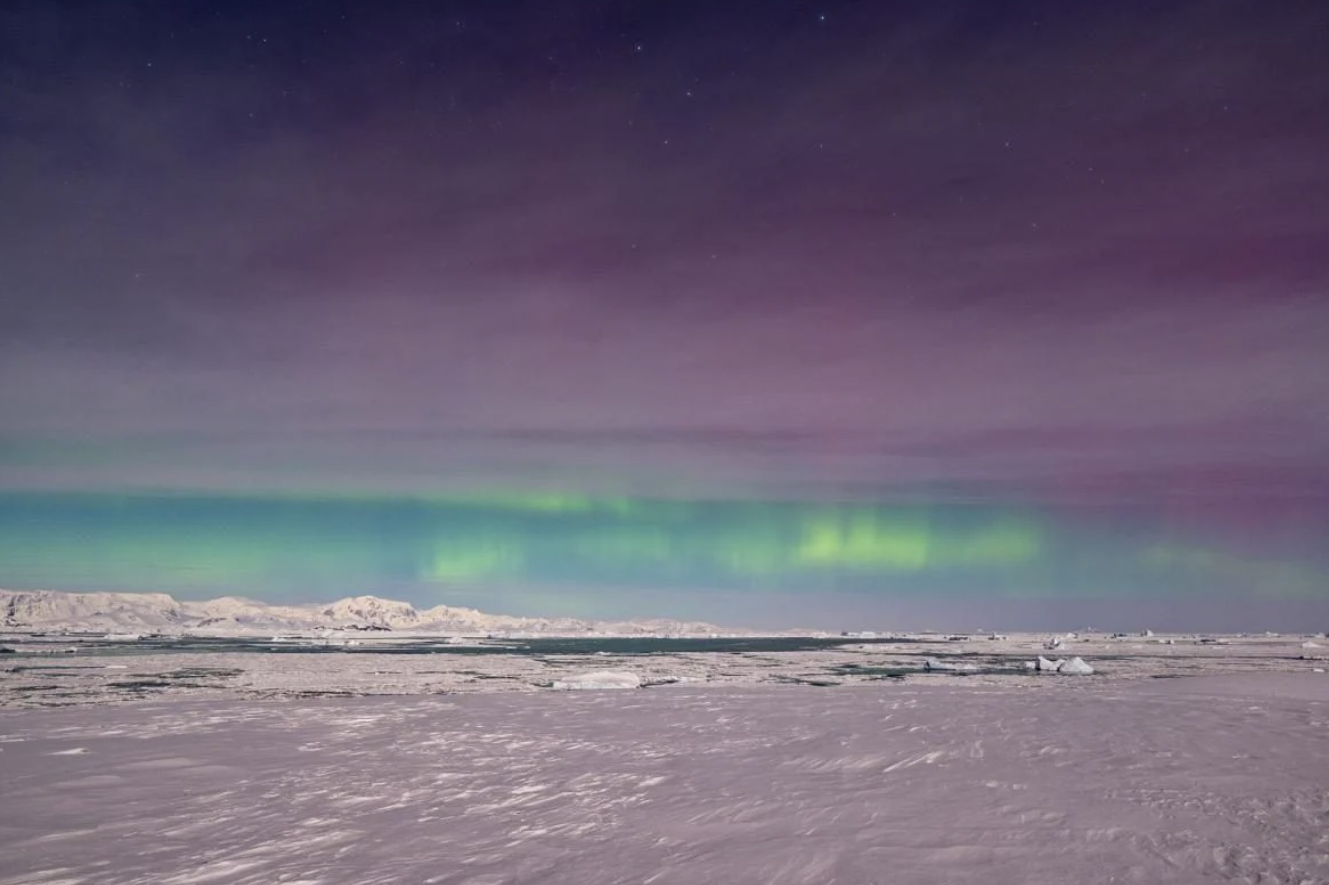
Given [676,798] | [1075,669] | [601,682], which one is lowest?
[601,682]

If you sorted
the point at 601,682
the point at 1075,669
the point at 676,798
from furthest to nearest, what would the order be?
the point at 1075,669 < the point at 601,682 < the point at 676,798

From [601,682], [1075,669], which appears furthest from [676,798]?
[1075,669]

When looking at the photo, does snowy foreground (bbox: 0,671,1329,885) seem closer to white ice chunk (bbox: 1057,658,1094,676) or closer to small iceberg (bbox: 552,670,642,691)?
small iceberg (bbox: 552,670,642,691)

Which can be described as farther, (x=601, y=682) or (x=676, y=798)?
→ (x=601, y=682)

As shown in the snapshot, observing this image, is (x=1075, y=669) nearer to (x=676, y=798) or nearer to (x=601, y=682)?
(x=601, y=682)

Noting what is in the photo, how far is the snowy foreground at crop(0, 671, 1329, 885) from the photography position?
7359 millimetres

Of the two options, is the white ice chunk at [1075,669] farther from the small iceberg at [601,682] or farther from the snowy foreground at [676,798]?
the small iceberg at [601,682]

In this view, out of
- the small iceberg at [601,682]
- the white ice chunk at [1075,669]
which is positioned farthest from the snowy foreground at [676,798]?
the white ice chunk at [1075,669]

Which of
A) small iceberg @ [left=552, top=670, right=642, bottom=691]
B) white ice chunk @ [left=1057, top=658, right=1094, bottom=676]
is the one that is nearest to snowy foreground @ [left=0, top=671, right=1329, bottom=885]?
small iceberg @ [left=552, top=670, right=642, bottom=691]

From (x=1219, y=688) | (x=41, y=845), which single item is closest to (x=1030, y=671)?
(x=1219, y=688)

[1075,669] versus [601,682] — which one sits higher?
[1075,669]

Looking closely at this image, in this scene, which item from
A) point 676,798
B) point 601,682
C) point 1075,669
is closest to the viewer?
point 676,798

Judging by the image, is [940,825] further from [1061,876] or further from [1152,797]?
[1152,797]

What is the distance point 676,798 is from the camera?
33.2 ft
